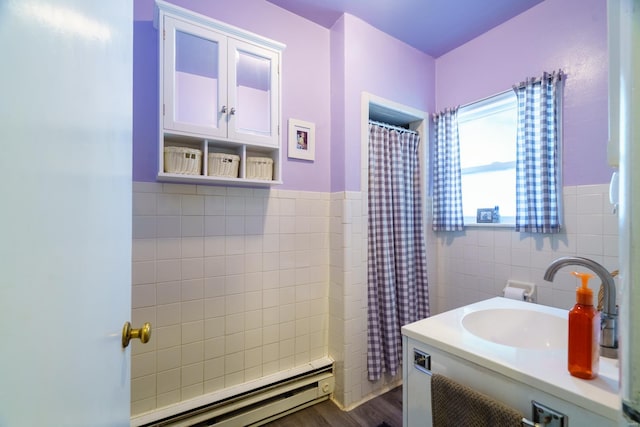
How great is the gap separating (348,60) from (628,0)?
164cm

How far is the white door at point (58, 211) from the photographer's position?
22 cm

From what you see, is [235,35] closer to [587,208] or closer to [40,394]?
[40,394]

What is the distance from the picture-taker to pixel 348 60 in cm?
174

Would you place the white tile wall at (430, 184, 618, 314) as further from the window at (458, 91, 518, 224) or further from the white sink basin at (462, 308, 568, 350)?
the white sink basin at (462, 308, 568, 350)

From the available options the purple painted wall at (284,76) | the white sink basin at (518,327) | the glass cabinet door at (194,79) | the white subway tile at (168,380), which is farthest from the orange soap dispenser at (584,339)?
the white subway tile at (168,380)

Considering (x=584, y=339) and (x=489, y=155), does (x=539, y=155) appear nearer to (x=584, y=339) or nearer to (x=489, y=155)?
(x=489, y=155)

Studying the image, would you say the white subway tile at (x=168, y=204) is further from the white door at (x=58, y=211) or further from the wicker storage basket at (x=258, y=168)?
the white door at (x=58, y=211)

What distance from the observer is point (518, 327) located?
117 cm

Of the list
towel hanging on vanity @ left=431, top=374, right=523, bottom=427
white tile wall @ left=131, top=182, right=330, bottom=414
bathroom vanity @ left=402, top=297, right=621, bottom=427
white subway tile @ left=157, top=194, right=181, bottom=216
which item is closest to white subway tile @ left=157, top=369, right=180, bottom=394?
white tile wall @ left=131, top=182, right=330, bottom=414

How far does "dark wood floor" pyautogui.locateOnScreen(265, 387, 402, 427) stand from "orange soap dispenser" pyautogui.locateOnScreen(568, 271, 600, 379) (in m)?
1.20

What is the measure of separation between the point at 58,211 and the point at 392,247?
1886mm

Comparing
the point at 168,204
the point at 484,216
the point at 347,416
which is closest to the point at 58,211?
the point at 168,204

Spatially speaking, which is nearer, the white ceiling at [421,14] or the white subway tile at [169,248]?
the white subway tile at [169,248]

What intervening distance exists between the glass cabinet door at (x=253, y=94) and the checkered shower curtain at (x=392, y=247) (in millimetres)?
826
